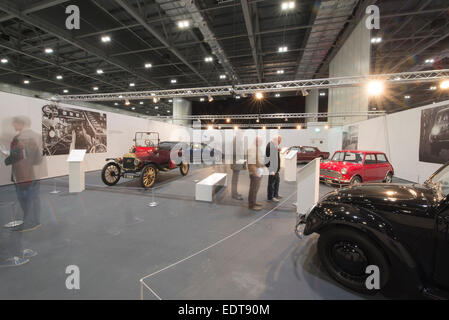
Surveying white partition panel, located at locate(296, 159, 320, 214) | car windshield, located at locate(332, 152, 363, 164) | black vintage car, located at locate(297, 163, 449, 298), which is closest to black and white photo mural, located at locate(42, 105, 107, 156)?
white partition panel, located at locate(296, 159, 320, 214)

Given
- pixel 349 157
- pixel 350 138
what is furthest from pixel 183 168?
pixel 350 138

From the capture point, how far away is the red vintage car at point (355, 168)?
550 cm

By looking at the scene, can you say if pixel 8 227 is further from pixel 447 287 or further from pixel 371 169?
pixel 371 169

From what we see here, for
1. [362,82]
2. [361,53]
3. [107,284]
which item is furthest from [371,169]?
[107,284]

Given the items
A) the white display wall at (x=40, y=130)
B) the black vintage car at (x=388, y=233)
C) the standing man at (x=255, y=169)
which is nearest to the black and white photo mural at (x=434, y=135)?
the black vintage car at (x=388, y=233)

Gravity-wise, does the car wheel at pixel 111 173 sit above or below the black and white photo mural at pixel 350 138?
below

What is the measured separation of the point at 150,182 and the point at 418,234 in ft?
18.9

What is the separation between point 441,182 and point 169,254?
318 centimetres

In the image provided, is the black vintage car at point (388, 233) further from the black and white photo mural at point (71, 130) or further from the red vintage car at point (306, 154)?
the red vintage car at point (306, 154)

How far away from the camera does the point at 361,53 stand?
815 centimetres

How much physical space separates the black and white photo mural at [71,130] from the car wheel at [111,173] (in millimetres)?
2879

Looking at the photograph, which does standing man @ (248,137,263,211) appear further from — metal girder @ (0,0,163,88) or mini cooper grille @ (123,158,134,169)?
metal girder @ (0,0,163,88)

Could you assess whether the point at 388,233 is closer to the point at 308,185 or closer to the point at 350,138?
the point at 308,185

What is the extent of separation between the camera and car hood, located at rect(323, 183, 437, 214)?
1645mm
